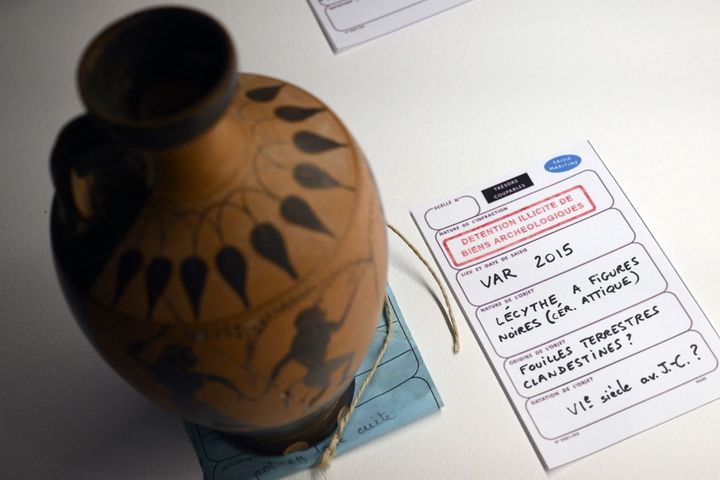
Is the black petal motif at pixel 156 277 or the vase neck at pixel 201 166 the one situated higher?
the vase neck at pixel 201 166

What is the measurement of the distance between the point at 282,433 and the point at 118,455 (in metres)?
0.20

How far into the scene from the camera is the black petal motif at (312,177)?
22.6 inches

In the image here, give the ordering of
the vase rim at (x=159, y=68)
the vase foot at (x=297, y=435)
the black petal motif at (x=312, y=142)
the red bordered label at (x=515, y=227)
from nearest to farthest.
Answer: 1. the vase rim at (x=159, y=68)
2. the black petal motif at (x=312, y=142)
3. the vase foot at (x=297, y=435)
4. the red bordered label at (x=515, y=227)

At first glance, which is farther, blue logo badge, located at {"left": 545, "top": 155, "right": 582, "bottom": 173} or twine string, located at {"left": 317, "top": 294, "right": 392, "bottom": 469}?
blue logo badge, located at {"left": 545, "top": 155, "right": 582, "bottom": 173}

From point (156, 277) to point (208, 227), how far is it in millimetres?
50

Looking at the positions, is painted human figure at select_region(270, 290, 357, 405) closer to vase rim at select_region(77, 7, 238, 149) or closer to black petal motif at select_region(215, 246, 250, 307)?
black petal motif at select_region(215, 246, 250, 307)

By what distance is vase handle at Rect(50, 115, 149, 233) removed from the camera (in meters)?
0.57

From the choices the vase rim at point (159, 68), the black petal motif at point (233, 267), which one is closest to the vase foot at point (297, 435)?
the black petal motif at point (233, 267)

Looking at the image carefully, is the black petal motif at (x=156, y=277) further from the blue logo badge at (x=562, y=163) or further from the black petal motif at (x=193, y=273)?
the blue logo badge at (x=562, y=163)

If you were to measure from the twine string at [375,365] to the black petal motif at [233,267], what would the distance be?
0.32 metres

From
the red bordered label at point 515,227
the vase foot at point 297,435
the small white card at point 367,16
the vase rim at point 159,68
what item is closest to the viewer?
the vase rim at point 159,68

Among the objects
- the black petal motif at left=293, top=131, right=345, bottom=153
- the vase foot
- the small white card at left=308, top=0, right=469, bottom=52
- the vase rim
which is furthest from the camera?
the small white card at left=308, top=0, right=469, bottom=52

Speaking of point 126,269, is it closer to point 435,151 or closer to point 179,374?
point 179,374

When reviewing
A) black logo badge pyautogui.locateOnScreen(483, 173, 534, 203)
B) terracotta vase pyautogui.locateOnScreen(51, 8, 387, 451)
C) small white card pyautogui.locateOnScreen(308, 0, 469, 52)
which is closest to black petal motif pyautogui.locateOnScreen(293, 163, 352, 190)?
terracotta vase pyautogui.locateOnScreen(51, 8, 387, 451)
